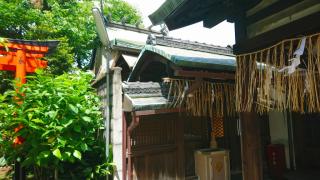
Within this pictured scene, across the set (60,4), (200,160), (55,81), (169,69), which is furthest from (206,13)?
(60,4)

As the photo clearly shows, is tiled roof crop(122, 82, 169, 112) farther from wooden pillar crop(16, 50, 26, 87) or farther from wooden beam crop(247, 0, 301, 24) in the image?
wooden beam crop(247, 0, 301, 24)

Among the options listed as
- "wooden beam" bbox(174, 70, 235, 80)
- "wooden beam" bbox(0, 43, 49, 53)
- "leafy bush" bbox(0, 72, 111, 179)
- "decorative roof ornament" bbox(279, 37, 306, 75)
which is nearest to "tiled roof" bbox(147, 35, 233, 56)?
"wooden beam" bbox(174, 70, 235, 80)

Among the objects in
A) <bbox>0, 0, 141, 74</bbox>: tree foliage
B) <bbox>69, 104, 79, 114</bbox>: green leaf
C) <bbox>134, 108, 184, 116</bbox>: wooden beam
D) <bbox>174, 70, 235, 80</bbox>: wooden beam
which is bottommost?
<bbox>134, 108, 184, 116</bbox>: wooden beam

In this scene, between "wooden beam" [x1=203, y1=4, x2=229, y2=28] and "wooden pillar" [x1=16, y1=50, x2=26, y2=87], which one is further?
"wooden pillar" [x1=16, y1=50, x2=26, y2=87]

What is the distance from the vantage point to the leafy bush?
249 inches

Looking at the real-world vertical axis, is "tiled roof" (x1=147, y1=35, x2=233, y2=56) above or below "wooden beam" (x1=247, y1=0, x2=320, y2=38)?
above

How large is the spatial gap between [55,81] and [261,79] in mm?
5270

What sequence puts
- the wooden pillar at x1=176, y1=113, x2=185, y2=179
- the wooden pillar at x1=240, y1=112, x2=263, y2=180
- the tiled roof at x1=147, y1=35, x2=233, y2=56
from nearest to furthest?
the wooden pillar at x1=240, y1=112, x2=263, y2=180 → the wooden pillar at x1=176, y1=113, x2=185, y2=179 → the tiled roof at x1=147, y1=35, x2=233, y2=56

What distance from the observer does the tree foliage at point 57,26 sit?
54.1 feet

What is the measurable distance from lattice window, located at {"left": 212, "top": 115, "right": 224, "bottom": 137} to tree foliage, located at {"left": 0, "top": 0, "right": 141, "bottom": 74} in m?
10.8

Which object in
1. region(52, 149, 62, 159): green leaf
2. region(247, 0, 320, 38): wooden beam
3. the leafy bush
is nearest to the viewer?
region(247, 0, 320, 38): wooden beam

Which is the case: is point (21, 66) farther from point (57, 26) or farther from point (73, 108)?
point (57, 26)

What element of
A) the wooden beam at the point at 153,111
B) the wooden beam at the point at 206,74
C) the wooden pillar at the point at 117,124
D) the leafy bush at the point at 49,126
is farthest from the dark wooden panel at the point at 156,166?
the wooden beam at the point at 206,74

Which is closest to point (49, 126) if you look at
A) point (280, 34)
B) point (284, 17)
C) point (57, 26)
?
point (280, 34)
